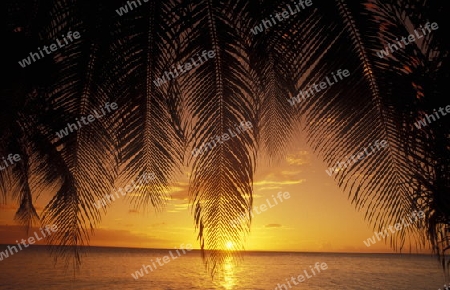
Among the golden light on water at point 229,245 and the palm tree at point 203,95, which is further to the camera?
the golden light on water at point 229,245

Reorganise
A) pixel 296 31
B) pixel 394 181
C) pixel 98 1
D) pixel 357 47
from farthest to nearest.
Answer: pixel 98 1, pixel 296 31, pixel 357 47, pixel 394 181

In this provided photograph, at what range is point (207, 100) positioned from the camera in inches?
52.8

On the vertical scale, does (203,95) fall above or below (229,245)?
above

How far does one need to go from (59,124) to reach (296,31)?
37.3 inches

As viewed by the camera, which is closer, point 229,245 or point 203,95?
point 229,245

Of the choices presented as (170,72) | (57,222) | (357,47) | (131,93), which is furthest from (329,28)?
(57,222)

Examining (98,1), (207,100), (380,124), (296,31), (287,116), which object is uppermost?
(98,1)

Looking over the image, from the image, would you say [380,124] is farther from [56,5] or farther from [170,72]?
[56,5]

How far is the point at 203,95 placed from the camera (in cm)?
135

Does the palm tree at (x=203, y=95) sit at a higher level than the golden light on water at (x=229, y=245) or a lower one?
higher

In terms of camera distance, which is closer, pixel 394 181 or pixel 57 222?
pixel 394 181

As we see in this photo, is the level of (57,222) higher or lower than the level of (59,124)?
lower

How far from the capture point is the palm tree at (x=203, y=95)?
1.03 meters

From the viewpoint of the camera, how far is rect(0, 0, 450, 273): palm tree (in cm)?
103
